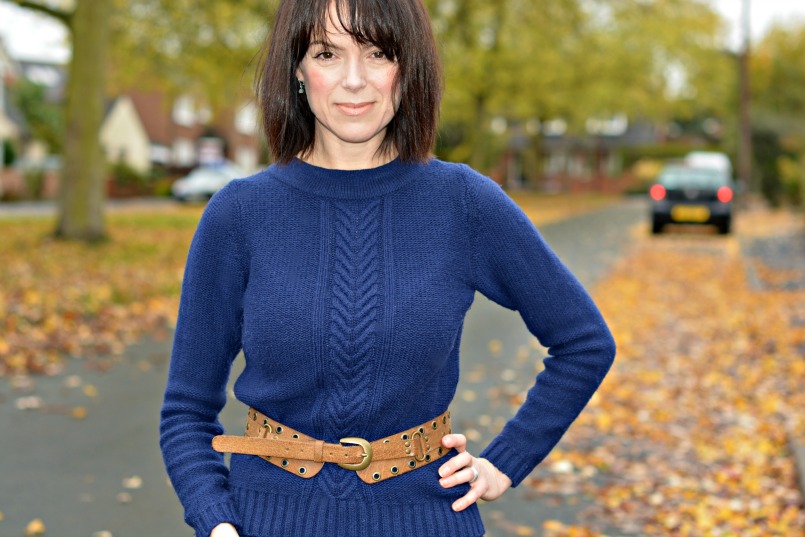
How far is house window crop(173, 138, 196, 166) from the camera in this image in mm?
67125

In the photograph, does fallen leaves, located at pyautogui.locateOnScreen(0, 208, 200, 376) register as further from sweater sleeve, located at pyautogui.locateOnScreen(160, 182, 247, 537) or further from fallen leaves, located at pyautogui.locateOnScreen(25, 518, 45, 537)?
sweater sleeve, located at pyautogui.locateOnScreen(160, 182, 247, 537)

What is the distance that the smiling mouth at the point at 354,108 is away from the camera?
2156 millimetres

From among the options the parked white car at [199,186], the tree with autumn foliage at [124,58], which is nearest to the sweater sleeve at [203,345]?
the tree with autumn foliage at [124,58]

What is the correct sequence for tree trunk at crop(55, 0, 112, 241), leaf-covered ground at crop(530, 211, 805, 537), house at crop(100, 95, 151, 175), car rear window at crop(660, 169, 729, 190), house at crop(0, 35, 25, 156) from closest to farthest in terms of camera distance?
leaf-covered ground at crop(530, 211, 805, 537) < tree trunk at crop(55, 0, 112, 241) < car rear window at crop(660, 169, 729, 190) < house at crop(0, 35, 25, 156) < house at crop(100, 95, 151, 175)

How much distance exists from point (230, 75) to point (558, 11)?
835cm

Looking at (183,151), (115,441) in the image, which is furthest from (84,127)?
(183,151)

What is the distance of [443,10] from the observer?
27.0m

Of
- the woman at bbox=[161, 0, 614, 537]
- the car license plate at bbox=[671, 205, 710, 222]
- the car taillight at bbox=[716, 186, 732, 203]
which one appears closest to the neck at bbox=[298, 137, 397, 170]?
the woman at bbox=[161, 0, 614, 537]

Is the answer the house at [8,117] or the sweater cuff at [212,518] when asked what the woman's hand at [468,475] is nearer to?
the sweater cuff at [212,518]

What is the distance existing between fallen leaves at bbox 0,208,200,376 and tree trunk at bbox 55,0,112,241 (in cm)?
52

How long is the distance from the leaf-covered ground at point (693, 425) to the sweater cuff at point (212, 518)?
3.39 metres

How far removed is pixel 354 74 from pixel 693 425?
5980mm

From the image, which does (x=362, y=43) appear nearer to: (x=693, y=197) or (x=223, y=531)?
(x=223, y=531)

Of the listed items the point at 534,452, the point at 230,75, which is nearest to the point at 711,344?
the point at 534,452
